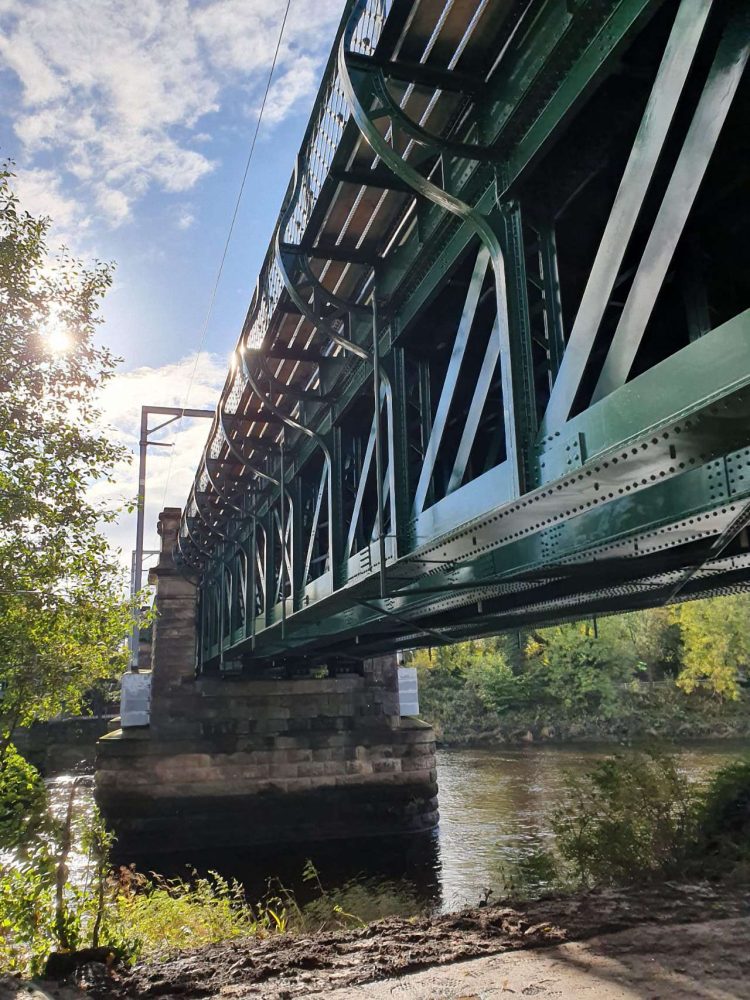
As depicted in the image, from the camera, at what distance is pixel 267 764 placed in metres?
21.8

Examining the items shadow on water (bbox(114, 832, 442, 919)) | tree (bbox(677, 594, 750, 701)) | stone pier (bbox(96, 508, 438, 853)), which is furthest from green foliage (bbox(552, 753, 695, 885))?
tree (bbox(677, 594, 750, 701))

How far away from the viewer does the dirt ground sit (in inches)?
208

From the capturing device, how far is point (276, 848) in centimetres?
2022

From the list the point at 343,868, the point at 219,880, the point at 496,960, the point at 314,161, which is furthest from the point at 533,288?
the point at 343,868

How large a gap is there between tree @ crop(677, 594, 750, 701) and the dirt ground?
4207 cm

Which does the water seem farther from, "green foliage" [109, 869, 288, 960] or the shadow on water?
"green foliage" [109, 869, 288, 960]

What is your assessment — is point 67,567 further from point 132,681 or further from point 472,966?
point 132,681

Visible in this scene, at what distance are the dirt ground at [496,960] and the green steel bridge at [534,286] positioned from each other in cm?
301

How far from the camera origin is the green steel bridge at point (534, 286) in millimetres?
3824

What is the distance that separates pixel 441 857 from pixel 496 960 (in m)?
12.7

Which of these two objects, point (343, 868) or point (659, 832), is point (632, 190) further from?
point (343, 868)

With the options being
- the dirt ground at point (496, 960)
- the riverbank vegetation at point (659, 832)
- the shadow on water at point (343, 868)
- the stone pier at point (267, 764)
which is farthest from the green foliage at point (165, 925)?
the stone pier at point (267, 764)

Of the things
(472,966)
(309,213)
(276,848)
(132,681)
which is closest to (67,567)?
(309,213)

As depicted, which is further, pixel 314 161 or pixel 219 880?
pixel 219 880
